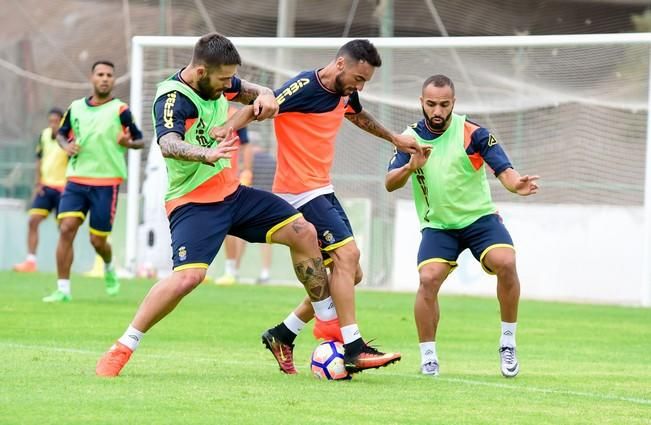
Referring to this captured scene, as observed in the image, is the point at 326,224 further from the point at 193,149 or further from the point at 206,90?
the point at 193,149

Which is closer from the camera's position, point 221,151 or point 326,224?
point 221,151

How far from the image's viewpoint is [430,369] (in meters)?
9.30

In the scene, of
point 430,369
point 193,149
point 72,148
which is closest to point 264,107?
Answer: point 193,149

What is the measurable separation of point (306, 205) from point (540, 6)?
21.5m

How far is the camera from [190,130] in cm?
855

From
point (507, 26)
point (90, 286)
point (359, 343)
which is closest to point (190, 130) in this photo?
point (359, 343)

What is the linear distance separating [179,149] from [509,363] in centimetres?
289

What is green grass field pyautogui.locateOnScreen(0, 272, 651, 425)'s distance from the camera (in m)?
7.09

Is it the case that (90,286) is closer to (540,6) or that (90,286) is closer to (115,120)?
(115,120)

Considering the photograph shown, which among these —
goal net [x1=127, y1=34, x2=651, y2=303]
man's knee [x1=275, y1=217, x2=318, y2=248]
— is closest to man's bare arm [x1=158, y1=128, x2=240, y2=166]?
man's knee [x1=275, y1=217, x2=318, y2=248]

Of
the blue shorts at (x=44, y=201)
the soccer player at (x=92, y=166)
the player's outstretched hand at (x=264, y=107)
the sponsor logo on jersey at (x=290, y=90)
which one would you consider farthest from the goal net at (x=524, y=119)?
the player's outstretched hand at (x=264, y=107)

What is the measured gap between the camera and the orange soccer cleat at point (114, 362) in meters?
8.48

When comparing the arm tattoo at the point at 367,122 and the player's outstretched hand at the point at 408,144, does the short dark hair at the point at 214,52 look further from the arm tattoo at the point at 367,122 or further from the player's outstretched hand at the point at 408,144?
the arm tattoo at the point at 367,122

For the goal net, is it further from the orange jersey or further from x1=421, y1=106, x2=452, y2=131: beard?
the orange jersey
